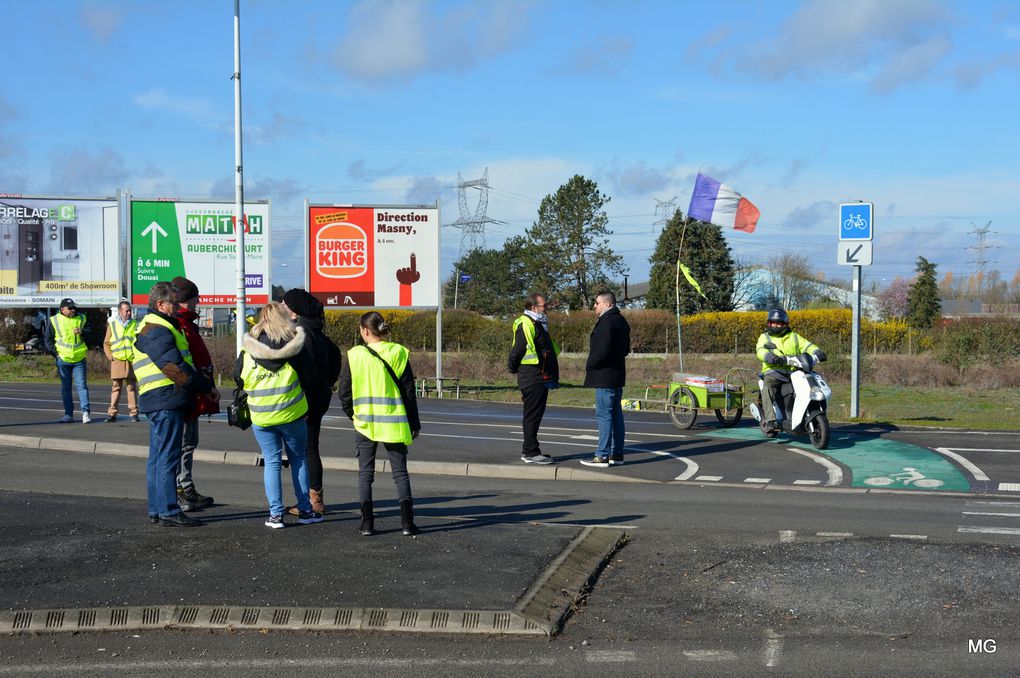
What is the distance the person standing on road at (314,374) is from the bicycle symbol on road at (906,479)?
599cm

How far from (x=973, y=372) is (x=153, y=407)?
26.0m

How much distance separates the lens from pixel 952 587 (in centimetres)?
659

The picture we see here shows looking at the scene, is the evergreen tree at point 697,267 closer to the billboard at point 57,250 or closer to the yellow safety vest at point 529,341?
the billboard at point 57,250

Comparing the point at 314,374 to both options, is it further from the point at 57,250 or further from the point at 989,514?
the point at 57,250

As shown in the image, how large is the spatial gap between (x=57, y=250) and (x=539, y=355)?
78.5 feet

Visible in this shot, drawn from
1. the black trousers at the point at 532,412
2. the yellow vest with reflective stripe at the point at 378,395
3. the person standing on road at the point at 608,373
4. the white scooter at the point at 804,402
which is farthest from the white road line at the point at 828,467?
the yellow vest with reflective stripe at the point at 378,395

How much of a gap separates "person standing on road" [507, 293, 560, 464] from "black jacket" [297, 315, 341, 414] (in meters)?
3.27

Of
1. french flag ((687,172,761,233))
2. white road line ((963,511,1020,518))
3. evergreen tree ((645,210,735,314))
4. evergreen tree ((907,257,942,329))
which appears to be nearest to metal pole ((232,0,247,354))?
french flag ((687,172,761,233))

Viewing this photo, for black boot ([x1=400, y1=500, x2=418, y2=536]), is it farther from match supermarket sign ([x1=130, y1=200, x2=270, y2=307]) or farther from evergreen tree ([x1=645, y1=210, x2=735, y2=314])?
evergreen tree ([x1=645, y1=210, x2=735, y2=314])

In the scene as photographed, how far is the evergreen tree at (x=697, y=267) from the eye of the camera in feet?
212

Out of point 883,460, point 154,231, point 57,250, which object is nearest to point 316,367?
point 883,460

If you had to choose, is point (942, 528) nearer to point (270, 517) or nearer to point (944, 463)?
point (944, 463)

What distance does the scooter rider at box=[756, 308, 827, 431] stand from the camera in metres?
14.1

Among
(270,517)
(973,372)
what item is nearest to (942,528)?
(270,517)
